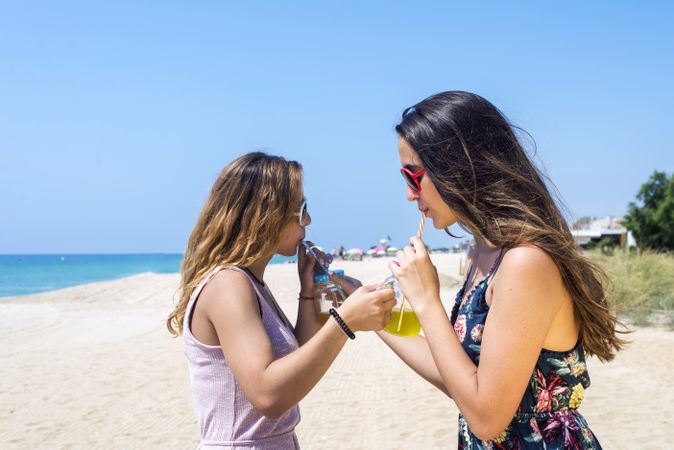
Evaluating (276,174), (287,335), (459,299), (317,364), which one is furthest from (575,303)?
(276,174)

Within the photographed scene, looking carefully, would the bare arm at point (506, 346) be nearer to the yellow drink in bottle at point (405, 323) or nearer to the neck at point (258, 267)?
the yellow drink in bottle at point (405, 323)

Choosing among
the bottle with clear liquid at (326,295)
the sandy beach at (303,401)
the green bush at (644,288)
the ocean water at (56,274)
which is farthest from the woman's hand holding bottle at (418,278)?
the green bush at (644,288)

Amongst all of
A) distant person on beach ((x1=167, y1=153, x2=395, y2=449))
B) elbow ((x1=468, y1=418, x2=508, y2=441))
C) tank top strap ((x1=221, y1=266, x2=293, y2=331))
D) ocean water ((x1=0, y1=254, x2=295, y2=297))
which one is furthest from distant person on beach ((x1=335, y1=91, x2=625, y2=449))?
ocean water ((x1=0, y1=254, x2=295, y2=297))

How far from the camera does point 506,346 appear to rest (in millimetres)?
1754

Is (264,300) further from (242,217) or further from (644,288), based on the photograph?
(644,288)

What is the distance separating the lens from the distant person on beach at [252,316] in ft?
6.51

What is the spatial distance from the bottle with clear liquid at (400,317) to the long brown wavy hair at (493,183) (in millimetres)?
305

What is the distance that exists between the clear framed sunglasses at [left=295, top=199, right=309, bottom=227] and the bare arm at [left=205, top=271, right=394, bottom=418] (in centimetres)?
45

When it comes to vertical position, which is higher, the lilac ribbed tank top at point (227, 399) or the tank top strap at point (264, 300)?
the tank top strap at point (264, 300)

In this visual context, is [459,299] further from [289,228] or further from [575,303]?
[289,228]

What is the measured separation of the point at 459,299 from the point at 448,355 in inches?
17.0

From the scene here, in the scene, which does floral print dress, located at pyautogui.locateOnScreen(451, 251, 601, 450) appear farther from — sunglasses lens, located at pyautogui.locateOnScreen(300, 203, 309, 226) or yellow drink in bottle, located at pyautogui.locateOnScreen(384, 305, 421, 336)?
sunglasses lens, located at pyautogui.locateOnScreen(300, 203, 309, 226)

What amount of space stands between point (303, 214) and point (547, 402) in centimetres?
108

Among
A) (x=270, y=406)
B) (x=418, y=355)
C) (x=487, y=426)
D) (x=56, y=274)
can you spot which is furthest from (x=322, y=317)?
(x=56, y=274)
